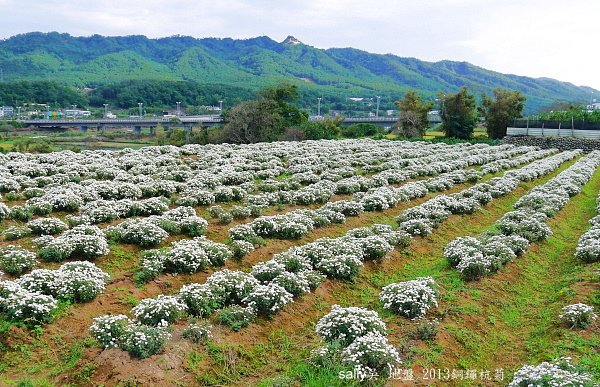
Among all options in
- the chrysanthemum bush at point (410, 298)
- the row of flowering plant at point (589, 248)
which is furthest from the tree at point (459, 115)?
the chrysanthemum bush at point (410, 298)

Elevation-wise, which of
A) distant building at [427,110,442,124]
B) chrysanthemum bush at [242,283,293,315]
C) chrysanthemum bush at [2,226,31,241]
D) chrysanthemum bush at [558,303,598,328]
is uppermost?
distant building at [427,110,442,124]

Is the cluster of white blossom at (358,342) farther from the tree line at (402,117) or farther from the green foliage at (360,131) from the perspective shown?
the green foliage at (360,131)

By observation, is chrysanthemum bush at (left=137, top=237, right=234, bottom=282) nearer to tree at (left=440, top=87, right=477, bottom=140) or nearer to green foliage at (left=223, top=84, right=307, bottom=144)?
green foliage at (left=223, top=84, right=307, bottom=144)

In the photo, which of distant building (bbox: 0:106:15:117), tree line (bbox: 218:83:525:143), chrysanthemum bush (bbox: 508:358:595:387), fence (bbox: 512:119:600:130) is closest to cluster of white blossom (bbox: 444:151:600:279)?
chrysanthemum bush (bbox: 508:358:595:387)

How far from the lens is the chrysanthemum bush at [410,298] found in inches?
471

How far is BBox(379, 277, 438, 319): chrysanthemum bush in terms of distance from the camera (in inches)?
471

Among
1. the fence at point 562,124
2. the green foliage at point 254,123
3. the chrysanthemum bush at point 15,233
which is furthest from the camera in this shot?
the green foliage at point 254,123

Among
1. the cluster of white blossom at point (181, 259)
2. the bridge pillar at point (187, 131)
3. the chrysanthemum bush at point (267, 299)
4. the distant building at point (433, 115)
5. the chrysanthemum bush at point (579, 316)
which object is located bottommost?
the chrysanthemum bush at point (579, 316)

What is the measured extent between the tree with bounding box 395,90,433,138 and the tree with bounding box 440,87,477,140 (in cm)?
398

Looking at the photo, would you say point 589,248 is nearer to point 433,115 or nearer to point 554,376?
point 554,376

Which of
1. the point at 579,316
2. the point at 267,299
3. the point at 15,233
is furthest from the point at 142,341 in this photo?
the point at 579,316

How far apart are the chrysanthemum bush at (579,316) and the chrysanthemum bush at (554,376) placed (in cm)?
286

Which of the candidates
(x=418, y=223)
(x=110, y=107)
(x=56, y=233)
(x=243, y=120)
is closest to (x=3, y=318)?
(x=56, y=233)

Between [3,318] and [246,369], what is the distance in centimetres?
511
